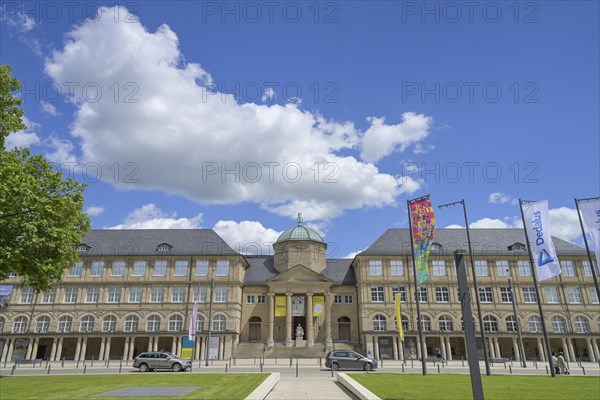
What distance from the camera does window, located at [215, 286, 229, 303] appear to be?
173ft

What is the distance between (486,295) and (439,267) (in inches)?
259

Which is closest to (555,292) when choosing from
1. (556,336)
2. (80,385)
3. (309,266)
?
(556,336)

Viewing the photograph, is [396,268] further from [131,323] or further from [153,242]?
[131,323]

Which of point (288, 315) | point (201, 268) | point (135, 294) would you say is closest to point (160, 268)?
point (135, 294)

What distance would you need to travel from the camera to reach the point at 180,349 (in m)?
49.5

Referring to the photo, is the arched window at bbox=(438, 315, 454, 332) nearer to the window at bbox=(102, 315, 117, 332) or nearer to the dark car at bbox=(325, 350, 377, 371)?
the dark car at bbox=(325, 350, 377, 371)

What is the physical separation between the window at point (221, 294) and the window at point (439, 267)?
27.1 m

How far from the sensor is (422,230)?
23375 millimetres

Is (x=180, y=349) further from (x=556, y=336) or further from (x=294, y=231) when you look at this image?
(x=556, y=336)

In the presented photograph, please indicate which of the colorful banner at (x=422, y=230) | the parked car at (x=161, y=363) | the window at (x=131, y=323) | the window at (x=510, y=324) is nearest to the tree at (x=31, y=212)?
the parked car at (x=161, y=363)

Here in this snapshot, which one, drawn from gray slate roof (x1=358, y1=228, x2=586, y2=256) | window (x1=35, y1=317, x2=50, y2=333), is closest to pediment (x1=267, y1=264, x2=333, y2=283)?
gray slate roof (x1=358, y1=228, x2=586, y2=256)

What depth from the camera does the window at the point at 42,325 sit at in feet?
167

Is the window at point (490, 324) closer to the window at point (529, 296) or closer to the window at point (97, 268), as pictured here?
the window at point (529, 296)

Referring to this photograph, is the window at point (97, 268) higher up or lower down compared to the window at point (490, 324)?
higher up
